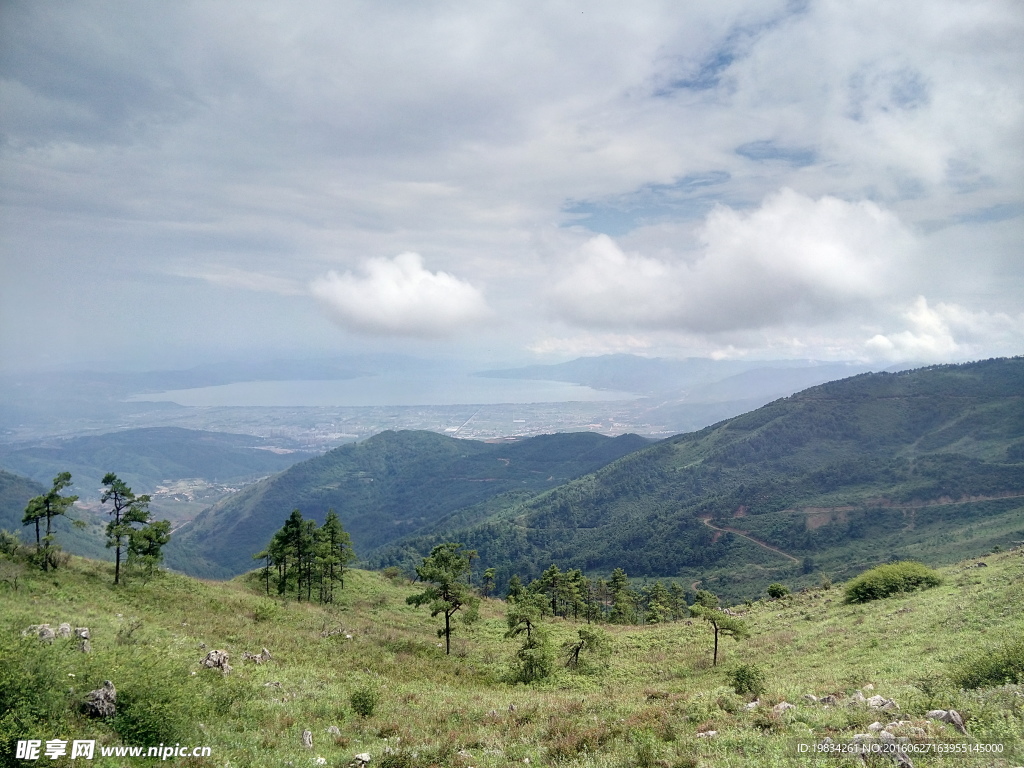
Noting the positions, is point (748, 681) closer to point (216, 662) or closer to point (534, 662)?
point (534, 662)

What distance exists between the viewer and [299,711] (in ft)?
45.8

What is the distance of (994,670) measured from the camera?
11766mm

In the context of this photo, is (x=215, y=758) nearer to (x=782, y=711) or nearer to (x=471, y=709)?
(x=471, y=709)

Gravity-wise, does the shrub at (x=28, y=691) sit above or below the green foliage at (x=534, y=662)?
above

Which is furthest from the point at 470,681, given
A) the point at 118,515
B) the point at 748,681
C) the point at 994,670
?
the point at 118,515

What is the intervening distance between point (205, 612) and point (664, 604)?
Answer: 50587mm

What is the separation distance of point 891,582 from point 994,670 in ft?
82.8

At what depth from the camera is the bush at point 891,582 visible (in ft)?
104

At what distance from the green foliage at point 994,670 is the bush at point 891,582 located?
23371mm

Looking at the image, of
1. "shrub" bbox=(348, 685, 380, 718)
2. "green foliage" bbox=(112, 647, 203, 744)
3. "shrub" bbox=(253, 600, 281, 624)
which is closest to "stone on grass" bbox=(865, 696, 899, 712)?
"shrub" bbox=(348, 685, 380, 718)

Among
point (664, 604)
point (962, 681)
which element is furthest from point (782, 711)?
point (664, 604)

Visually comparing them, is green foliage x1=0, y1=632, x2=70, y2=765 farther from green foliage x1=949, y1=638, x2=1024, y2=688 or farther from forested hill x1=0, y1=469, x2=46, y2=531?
forested hill x1=0, y1=469, x2=46, y2=531

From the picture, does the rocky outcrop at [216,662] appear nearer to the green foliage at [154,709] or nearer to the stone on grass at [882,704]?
the green foliage at [154,709]

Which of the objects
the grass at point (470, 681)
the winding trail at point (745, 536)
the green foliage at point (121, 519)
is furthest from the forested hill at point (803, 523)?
the green foliage at point (121, 519)
